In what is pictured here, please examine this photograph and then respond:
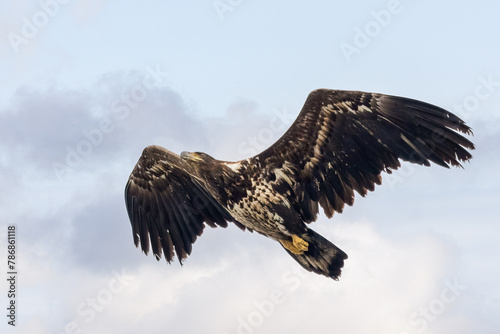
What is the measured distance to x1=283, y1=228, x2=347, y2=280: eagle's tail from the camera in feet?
45.8

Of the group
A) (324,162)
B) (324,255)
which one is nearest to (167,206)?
(324,255)

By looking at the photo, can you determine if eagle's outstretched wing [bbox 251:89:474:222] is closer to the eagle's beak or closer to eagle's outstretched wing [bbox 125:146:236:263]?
the eagle's beak

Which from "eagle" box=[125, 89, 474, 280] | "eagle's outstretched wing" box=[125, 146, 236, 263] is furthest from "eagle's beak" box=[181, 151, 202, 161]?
"eagle's outstretched wing" box=[125, 146, 236, 263]

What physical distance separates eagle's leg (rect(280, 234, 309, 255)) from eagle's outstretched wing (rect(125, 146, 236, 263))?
144 centimetres

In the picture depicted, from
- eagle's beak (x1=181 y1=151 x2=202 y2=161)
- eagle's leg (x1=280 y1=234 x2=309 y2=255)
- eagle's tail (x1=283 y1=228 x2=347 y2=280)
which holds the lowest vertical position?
eagle's tail (x1=283 y1=228 x2=347 y2=280)

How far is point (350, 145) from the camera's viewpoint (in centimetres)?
1349

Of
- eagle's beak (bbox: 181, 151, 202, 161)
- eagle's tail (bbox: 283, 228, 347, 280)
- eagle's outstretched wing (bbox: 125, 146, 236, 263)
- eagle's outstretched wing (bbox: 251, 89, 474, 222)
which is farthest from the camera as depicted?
eagle's outstretched wing (bbox: 125, 146, 236, 263)

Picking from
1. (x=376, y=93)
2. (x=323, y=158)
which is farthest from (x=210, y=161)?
(x=376, y=93)

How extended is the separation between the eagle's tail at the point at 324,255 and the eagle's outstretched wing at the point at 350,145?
0.35 metres

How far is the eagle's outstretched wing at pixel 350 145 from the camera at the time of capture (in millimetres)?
13055

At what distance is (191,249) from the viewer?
51.2ft

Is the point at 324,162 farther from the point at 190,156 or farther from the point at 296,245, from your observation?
the point at 190,156

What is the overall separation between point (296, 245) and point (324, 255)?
1.57 ft

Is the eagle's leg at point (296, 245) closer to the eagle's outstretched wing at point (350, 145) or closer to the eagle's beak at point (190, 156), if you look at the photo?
the eagle's outstretched wing at point (350, 145)
